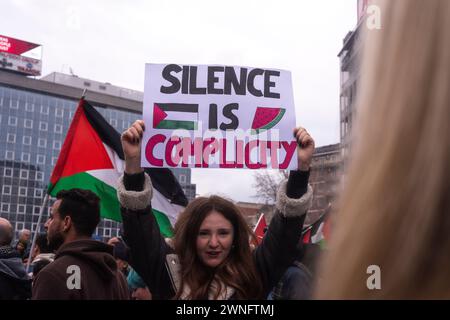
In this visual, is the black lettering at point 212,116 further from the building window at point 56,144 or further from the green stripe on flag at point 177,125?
the building window at point 56,144

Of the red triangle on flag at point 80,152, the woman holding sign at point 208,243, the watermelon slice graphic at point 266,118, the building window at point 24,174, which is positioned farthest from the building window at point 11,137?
the woman holding sign at point 208,243

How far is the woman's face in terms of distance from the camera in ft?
8.45

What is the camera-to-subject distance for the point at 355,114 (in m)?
0.76

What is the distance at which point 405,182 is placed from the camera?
651 millimetres

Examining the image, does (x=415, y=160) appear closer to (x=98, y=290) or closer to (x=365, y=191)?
(x=365, y=191)

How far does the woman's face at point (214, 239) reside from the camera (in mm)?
2574

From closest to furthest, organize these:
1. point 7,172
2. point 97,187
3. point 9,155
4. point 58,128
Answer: point 97,187, point 7,172, point 9,155, point 58,128

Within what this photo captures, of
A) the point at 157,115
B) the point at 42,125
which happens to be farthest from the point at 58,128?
the point at 157,115

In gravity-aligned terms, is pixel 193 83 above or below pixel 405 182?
above

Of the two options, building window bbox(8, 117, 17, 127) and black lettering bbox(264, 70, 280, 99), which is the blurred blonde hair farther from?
building window bbox(8, 117, 17, 127)

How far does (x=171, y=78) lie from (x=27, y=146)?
253 ft

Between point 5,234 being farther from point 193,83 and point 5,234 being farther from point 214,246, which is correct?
point 214,246

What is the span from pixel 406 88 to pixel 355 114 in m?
0.11
